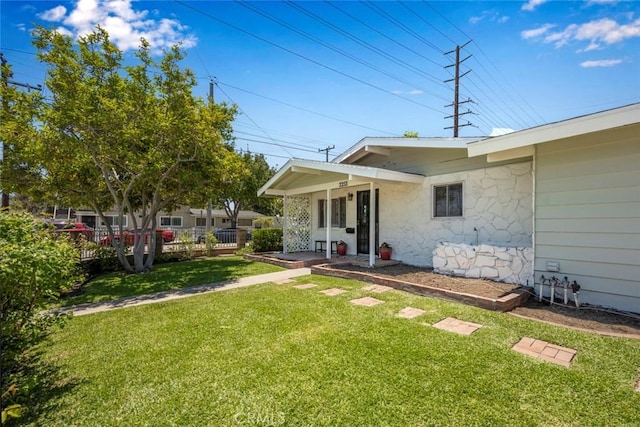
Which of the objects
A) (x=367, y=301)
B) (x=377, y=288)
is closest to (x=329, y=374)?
(x=367, y=301)

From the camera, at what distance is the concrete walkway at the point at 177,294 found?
5.85m

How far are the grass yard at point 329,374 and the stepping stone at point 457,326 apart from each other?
136mm

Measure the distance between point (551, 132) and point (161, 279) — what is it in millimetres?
9722

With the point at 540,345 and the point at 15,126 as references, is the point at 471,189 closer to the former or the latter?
the point at 540,345

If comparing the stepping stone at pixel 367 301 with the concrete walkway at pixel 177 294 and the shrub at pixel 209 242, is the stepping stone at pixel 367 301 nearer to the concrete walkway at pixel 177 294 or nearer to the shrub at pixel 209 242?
the concrete walkway at pixel 177 294

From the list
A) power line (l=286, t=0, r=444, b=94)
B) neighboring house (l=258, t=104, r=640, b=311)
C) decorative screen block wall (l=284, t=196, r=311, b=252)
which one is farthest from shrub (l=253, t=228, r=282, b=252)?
power line (l=286, t=0, r=444, b=94)

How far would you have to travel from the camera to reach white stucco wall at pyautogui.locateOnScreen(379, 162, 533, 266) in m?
6.88

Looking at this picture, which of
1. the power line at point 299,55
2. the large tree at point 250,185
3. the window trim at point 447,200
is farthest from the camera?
the large tree at point 250,185

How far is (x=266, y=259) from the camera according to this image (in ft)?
37.1

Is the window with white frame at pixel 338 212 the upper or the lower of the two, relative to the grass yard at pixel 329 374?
upper

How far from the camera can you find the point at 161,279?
28.2ft

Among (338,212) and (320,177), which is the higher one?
(320,177)

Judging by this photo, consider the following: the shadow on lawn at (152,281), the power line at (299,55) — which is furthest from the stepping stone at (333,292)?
the power line at (299,55)

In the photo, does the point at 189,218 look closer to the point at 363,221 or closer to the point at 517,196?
the point at 363,221
